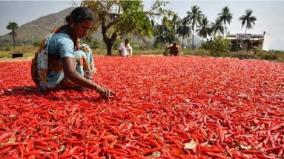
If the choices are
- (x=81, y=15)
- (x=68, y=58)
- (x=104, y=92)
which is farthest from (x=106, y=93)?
(x=81, y=15)

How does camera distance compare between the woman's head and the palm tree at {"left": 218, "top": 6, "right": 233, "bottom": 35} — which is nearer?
the woman's head

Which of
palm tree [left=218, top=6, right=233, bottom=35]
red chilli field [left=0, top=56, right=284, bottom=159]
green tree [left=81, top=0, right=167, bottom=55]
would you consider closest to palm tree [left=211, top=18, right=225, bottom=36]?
palm tree [left=218, top=6, right=233, bottom=35]

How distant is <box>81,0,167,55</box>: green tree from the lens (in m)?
29.9

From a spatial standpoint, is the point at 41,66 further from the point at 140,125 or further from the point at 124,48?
the point at 124,48

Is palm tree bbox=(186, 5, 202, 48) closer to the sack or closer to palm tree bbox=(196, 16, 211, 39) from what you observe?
palm tree bbox=(196, 16, 211, 39)

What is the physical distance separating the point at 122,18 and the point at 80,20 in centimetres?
2502

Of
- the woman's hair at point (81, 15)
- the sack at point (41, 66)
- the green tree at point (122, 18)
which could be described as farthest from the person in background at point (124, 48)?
the woman's hair at point (81, 15)

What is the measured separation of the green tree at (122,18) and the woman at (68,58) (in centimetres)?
2380

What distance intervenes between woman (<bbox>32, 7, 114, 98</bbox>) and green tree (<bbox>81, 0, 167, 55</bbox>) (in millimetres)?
23804

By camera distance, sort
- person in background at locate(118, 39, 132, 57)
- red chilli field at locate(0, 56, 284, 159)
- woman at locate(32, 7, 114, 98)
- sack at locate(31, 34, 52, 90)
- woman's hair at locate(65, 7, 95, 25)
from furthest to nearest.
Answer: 1. person in background at locate(118, 39, 132, 57)
2. sack at locate(31, 34, 52, 90)
3. woman's hair at locate(65, 7, 95, 25)
4. woman at locate(32, 7, 114, 98)
5. red chilli field at locate(0, 56, 284, 159)

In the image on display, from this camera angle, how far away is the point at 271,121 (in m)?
4.71

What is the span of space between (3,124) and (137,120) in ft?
5.38

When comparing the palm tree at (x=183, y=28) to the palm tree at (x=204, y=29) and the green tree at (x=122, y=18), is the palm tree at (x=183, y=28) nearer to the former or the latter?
the palm tree at (x=204, y=29)

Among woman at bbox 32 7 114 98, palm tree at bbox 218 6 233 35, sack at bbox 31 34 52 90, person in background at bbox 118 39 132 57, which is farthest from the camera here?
palm tree at bbox 218 6 233 35
